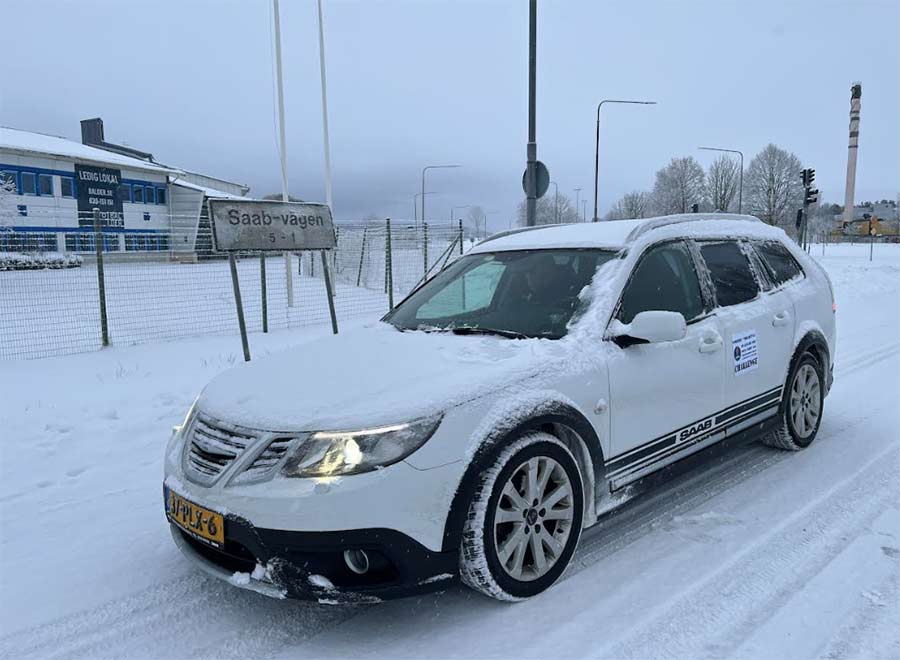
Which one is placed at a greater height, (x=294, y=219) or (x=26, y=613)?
(x=294, y=219)

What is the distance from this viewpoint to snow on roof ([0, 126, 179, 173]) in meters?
34.7

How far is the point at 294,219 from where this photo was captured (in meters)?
8.66

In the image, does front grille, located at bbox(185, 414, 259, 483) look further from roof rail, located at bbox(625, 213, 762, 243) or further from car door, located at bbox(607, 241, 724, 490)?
roof rail, located at bbox(625, 213, 762, 243)

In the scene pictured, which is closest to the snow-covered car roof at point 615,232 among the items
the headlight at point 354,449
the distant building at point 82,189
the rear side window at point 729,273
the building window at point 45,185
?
the rear side window at point 729,273

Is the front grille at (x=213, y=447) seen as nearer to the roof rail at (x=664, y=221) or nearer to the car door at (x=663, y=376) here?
the car door at (x=663, y=376)

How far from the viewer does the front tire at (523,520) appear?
2746 mm

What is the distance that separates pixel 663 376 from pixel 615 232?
0.95 metres

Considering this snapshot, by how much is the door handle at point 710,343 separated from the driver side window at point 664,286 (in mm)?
147

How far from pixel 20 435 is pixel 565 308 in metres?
A: 4.39

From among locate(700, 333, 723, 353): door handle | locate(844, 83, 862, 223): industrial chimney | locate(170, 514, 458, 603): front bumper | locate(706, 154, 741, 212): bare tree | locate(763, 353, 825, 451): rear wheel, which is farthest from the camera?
locate(844, 83, 862, 223): industrial chimney

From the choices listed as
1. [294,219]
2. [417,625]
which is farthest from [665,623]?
[294,219]

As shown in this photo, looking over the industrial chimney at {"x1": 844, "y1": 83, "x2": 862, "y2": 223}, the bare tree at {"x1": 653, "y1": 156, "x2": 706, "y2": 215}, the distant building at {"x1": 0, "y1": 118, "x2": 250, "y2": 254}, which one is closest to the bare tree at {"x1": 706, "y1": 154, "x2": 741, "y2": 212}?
the bare tree at {"x1": 653, "y1": 156, "x2": 706, "y2": 215}

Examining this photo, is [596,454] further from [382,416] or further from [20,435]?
[20,435]

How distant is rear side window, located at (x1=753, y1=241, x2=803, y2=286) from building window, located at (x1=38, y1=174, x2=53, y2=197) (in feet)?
132
